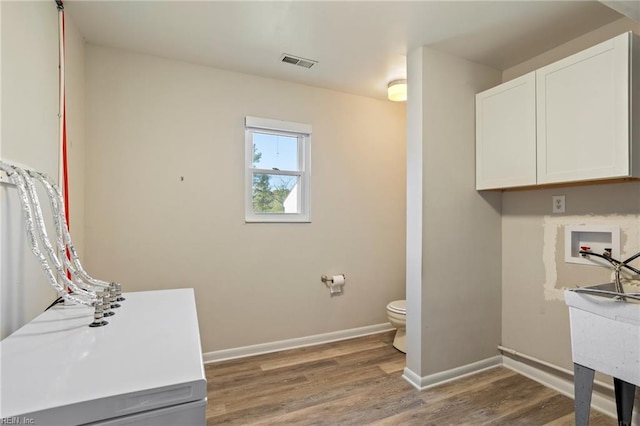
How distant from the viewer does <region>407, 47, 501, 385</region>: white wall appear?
2207mm

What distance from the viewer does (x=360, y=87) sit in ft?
9.60

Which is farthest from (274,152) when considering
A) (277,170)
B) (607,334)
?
(607,334)

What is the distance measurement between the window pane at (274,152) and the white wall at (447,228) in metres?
1.12

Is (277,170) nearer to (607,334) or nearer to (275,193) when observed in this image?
(275,193)

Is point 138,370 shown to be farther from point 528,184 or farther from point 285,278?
point 528,184

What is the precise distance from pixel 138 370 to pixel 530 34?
2708 millimetres

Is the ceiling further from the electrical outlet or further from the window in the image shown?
the electrical outlet

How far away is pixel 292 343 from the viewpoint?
281cm

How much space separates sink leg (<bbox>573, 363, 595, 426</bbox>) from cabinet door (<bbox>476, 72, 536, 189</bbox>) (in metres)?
1.08

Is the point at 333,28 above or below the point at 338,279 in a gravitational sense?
above

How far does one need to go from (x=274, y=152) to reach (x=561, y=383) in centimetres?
278

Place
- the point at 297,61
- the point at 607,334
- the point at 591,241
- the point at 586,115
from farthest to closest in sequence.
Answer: the point at 297,61, the point at 591,241, the point at 586,115, the point at 607,334

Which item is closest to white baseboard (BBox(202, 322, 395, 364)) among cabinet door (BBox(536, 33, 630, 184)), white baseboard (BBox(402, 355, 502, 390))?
white baseboard (BBox(402, 355, 502, 390))

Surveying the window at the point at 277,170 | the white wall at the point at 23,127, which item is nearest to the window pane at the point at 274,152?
the window at the point at 277,170
